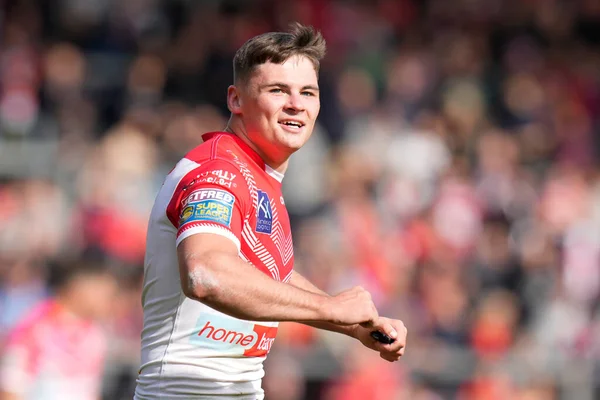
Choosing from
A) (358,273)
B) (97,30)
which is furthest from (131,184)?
(97,30)

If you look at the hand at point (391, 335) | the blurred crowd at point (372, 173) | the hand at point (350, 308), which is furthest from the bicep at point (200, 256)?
the blurred crowd at point (372, 173)

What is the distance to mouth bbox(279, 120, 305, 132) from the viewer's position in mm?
4375

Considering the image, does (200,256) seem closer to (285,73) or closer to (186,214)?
(186,214)

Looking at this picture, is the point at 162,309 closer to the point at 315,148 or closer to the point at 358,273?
the point at 358,273

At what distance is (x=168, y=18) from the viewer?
1432 cm

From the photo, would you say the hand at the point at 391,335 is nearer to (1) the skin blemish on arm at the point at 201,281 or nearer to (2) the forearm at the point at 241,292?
(2) the forearm at the point at 241,292

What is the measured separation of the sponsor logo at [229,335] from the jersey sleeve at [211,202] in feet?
1.42

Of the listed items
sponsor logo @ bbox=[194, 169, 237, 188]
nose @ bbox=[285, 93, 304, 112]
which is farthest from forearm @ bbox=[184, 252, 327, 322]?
nose @ bbox=[285, 93, 304, 112]

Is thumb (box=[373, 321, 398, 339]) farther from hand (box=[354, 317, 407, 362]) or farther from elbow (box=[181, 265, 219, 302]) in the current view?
elbow (box=[181, 265, 219, 302])

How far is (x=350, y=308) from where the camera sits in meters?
3.72

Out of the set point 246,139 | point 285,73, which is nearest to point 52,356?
point 246,139

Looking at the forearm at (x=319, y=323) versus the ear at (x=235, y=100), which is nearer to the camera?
the ear at (x=235, y=100)

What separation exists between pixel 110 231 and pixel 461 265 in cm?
386

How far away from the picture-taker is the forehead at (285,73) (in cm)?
433
